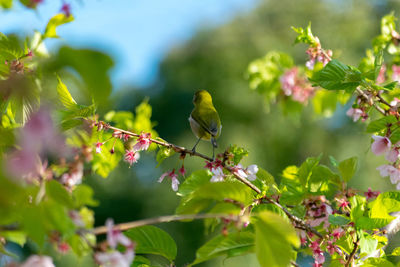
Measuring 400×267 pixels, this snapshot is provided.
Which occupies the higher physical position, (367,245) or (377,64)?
(377,64)

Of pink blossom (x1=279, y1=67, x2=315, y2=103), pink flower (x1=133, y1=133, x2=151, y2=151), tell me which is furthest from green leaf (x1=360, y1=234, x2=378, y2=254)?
pink blossom (x1=279, y1=67, x2=315, y2=103)

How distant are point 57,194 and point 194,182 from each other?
0.41 metres

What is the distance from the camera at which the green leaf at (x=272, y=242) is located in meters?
0.57

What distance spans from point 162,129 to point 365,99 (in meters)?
12.3

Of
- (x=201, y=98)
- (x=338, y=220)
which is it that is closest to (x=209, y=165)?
(x=338, y=220)

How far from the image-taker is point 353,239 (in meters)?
A: 0.91

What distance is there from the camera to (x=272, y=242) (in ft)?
1.90

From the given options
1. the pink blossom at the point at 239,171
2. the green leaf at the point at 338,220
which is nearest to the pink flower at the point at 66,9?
the pink blossom at the point at 239,171

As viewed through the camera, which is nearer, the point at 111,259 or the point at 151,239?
the point at 111,259

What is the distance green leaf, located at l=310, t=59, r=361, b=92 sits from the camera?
3.26 ft

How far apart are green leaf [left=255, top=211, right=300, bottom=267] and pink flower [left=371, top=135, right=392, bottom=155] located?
53cm

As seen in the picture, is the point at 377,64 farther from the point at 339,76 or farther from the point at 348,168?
the point at 348,168

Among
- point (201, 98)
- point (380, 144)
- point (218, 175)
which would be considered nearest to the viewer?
point (218, 175)

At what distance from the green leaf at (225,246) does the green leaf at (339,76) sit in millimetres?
423
